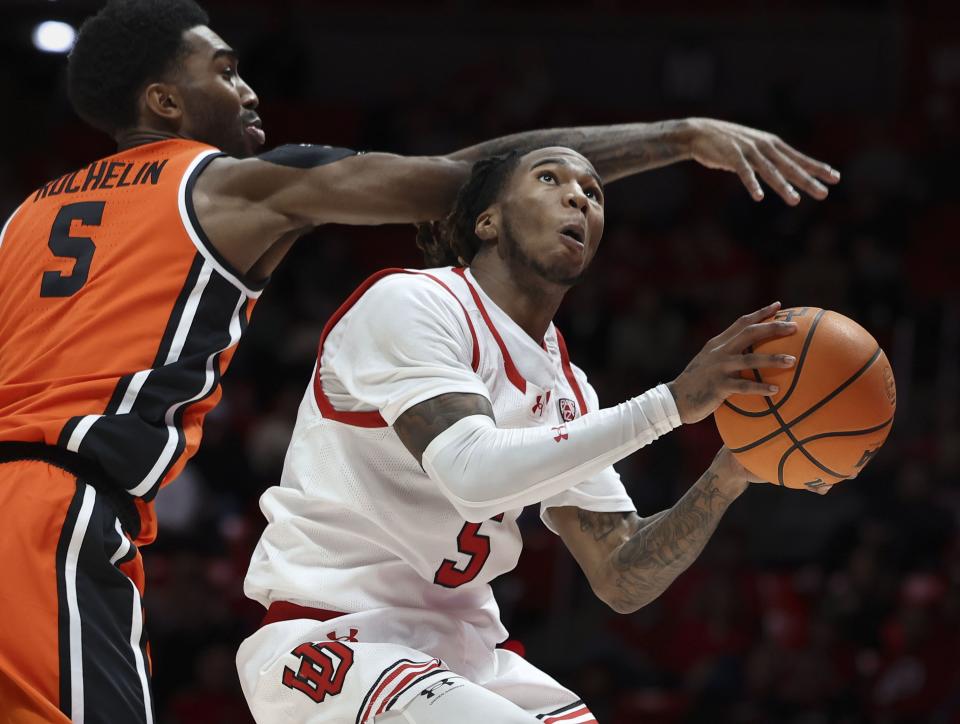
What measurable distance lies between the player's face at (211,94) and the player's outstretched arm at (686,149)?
2.27ft

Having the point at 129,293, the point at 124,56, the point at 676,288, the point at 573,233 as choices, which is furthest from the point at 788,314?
the point at 676,288

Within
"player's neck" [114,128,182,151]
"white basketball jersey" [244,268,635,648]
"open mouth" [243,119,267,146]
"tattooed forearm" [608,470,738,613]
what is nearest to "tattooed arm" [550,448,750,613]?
"tattooed forearm" [608,470,738,613]

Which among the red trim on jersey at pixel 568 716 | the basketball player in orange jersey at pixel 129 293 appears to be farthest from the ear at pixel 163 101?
the red trim on jersey at pixel 568 716

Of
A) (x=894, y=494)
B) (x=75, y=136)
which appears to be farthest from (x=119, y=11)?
(x=75, y=136)

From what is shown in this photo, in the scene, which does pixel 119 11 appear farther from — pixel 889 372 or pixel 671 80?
pixel 671 80

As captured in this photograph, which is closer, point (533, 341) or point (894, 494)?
point (533, 341)

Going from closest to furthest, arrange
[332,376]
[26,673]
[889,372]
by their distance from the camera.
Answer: [26,673] → [889,372] → [332,376]

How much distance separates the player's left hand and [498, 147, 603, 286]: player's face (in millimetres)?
401

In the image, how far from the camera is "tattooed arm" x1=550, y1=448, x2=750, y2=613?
3.89 m

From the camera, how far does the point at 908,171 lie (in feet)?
41.0

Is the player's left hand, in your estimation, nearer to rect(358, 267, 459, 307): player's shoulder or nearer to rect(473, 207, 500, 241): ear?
rect(473, 207, 500, 241): ear

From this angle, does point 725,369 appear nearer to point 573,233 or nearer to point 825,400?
point 825,400

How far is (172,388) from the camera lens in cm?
347

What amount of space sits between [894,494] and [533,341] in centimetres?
624
